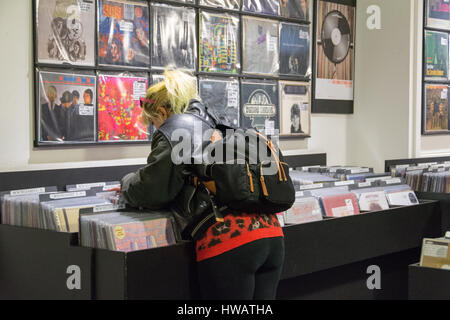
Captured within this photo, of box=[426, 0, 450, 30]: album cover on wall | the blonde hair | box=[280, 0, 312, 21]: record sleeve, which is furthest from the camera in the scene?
box=[426, 0, 450, 30]: album cover on wall

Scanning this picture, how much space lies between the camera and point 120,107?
3838 millimetres

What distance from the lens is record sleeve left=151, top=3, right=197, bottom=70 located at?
3973mm

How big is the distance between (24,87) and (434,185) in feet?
9.86

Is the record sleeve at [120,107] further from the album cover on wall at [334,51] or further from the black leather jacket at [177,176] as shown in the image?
the album cover on wall at [334,51]

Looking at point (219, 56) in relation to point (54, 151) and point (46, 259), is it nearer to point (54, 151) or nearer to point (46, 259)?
point (54, 151)

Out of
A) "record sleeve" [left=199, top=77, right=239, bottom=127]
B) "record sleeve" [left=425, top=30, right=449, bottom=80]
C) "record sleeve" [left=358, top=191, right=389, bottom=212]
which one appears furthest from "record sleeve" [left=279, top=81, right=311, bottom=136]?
"record sleeve" [left=425, top=30, right=449, bottom=80]

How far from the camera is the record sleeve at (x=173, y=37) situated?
3.97 m

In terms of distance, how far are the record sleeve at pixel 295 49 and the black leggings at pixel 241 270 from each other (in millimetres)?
2438

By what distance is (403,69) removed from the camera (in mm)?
5258

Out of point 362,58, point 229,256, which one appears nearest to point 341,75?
point 362,58

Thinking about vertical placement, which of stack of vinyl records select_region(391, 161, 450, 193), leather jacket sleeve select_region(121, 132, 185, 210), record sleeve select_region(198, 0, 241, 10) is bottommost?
stack of vinyl records select_region(391, 161, 450, 193)

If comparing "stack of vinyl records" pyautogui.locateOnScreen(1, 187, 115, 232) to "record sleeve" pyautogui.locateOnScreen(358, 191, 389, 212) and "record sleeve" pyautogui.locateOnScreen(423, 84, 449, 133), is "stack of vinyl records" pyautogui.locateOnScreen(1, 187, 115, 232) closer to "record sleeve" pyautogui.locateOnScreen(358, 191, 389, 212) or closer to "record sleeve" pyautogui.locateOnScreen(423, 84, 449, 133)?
"record sleeve" pyautogui.locateOnScreen(358, 191, 389, 212)

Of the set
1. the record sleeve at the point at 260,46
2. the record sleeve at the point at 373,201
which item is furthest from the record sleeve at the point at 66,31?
the record sleeve at the point at 373,201

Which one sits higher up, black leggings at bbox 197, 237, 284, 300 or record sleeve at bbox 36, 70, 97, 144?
record sleeve at bbox 36, 70, 97, 144
